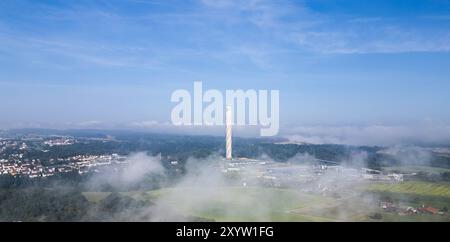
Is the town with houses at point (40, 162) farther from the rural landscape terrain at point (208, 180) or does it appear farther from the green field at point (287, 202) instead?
the green field at point (287, 202)

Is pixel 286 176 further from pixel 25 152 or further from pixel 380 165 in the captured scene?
pixel 25 152

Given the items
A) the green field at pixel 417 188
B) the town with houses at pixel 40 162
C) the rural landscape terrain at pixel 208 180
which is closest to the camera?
the rural landscape terrain at pixel 208 180

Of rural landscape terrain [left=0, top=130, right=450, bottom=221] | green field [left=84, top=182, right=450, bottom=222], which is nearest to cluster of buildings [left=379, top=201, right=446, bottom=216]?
rural landscape terrain [left=0, top=130, right=450, bottom=221]

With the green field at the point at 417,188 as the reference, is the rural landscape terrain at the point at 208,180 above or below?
above

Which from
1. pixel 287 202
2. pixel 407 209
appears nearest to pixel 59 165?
pixel 287 202

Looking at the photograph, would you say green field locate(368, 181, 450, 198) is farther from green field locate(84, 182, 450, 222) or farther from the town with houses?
the town with houses

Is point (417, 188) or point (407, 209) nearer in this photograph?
point (407, 209)

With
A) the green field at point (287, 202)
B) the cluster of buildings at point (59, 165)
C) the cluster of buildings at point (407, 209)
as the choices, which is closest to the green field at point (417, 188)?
the green field at point (287, 202)

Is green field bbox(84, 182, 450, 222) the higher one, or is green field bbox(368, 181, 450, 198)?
green field bbox(84, 182, 450, 222)

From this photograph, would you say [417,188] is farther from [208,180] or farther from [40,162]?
[40,162]
